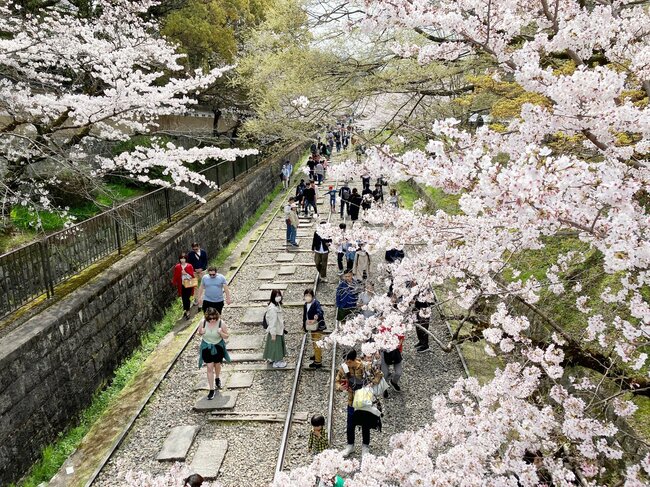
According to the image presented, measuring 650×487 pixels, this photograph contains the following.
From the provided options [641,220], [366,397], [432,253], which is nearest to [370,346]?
[366,397]

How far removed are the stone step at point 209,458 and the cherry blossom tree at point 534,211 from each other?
86.4 inches

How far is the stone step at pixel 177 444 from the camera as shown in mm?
6723

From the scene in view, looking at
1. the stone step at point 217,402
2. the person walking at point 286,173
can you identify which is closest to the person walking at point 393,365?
the stone step at point 217,402

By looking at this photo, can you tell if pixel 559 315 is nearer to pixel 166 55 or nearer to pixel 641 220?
pixel 641 220

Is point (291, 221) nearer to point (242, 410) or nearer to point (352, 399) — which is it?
point (242, 410)

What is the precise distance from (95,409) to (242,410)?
2542 mm

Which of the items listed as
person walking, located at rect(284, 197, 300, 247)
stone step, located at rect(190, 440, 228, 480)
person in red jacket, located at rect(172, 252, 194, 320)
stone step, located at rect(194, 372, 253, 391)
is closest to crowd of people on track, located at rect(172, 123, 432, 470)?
person in red jacket, located at rect(172, 252, 194, 320)

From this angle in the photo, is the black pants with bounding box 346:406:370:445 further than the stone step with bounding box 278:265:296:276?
No

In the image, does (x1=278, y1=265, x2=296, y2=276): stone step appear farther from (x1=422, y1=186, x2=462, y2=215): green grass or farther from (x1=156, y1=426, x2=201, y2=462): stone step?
(x1=156, y1=426, x2=201, y2=462): stone step

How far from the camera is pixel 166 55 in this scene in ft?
40.0

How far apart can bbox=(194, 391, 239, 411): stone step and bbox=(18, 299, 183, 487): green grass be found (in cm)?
163

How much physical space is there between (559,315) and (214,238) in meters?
11.1

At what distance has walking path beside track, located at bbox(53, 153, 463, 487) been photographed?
668cm

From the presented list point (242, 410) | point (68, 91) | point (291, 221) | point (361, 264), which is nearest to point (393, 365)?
point (242, 410)
